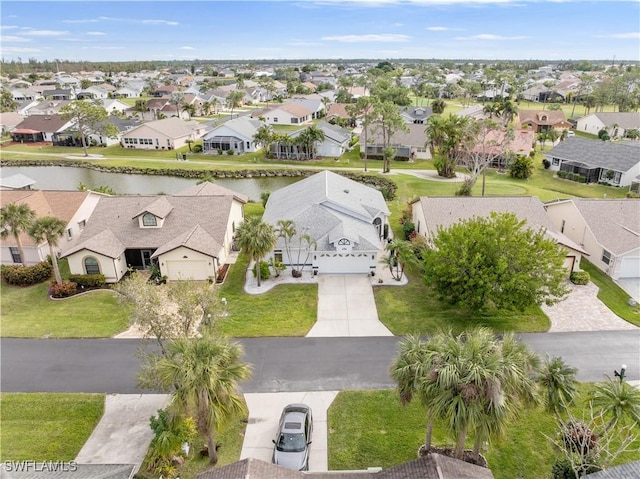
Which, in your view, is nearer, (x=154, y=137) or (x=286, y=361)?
(x=286, y=361)

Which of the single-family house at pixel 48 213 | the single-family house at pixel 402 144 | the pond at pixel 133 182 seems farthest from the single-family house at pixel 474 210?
the single-family house at pixel 402 144

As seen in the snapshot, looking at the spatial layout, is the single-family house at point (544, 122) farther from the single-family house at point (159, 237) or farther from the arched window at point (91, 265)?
the arched window at point (91, 265)

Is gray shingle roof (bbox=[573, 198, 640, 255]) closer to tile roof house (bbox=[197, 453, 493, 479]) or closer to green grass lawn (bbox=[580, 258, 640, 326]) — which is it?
green grass lawn (bbox=[580, 258, 640, 326])

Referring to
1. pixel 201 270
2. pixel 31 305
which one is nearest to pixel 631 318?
pixel 201 270

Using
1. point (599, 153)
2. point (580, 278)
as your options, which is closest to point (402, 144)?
point (599, 153)

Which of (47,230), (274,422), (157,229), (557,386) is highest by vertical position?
(47,230)

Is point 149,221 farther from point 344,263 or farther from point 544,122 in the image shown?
point 544,122

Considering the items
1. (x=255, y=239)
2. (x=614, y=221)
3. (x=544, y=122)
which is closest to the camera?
(x=255, y=239)

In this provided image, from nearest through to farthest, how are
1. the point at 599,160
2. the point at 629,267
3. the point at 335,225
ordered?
the point at 629,267
the point at 335,225
the point at 599,160
